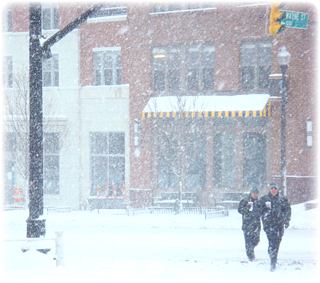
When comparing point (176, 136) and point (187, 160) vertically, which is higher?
point (176, 136)

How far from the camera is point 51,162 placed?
24.5 m

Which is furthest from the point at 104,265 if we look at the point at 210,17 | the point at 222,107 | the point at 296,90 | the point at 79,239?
the point at 210,17

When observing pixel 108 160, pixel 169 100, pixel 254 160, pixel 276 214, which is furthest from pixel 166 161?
pixel 276 214

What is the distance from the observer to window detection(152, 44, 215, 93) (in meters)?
22.6

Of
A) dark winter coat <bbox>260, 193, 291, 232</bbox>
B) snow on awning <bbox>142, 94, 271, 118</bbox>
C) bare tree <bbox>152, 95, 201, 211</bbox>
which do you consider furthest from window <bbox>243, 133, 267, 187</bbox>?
dark winter coat <bbox>260, 193, 291, 232</bbox>

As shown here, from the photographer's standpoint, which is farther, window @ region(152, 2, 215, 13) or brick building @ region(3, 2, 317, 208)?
window @ region(152, 2, 215, 13)

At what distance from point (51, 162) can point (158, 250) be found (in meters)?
13.3

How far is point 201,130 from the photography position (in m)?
22.4

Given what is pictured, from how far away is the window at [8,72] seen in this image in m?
24.9

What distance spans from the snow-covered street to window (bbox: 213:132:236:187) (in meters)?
1.75

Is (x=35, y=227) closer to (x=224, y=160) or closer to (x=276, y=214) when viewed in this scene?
(x=276, y=214)

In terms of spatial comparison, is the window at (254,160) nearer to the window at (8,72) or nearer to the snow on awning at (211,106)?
the snow on awning at (211,106)

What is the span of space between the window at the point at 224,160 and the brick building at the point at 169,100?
0.05 meters

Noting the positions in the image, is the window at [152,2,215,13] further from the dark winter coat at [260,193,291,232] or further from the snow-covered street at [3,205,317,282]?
the dark winter coat at [260,193,291,232]
